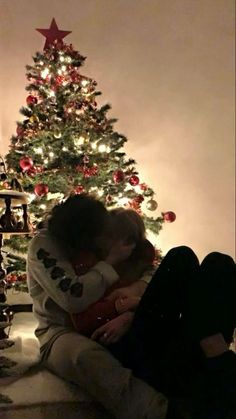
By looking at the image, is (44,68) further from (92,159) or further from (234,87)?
(234,87)

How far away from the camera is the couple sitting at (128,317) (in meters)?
1.14

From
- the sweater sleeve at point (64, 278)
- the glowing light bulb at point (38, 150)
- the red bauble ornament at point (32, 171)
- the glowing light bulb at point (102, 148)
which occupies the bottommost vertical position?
the sweater sleeve at point (64, 278)

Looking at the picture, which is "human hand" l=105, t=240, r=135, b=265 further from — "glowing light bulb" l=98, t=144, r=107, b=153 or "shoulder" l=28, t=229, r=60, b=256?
"glowing light bulb" l=98, t=144, r=107, b=153

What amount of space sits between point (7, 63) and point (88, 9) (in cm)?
55

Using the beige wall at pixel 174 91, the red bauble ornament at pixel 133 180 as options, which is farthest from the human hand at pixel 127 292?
the beige wall at pixel 174 91

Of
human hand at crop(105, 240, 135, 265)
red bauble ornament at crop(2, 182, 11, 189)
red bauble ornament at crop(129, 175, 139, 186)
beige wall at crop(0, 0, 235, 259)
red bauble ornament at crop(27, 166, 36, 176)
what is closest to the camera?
Answer: human hand at crop(105, 240, 135, 265)

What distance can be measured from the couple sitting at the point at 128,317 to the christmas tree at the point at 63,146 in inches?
28.8

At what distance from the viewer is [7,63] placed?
260 centimetres

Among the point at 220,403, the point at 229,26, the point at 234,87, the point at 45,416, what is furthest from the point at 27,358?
the point at 229,26

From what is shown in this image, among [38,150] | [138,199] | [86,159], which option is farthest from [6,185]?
[138,199]

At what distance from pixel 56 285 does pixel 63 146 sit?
3.38 feet

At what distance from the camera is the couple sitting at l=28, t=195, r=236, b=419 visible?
114 centimetres

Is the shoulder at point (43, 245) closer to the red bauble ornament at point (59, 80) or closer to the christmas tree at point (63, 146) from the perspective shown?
the christmas tree at point (63, 146)

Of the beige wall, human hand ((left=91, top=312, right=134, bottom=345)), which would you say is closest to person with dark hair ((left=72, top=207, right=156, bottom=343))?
human hand ((left=91, top=312, right=134, bottom=345))
